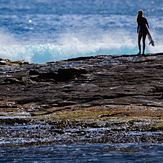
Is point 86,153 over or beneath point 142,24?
beneath

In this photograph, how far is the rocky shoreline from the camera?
12.3 metres

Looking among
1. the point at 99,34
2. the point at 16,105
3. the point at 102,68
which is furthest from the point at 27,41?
the point at 16,105

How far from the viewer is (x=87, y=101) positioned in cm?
1745

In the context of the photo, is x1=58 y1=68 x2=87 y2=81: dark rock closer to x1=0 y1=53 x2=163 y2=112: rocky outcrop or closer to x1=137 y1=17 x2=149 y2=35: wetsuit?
x1=0 y1=53 x2=163 y2=112: rocky outcrop

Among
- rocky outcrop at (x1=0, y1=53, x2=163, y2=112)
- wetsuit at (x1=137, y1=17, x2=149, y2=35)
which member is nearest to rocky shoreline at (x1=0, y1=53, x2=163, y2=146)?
rocky outcrop at (x1=0, y1=53, x2=163, y2=112)

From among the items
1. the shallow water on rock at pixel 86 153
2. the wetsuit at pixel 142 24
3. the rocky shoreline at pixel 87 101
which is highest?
the wetsuit at pixel 142 24

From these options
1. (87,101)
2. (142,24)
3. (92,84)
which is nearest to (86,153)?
(87,101)

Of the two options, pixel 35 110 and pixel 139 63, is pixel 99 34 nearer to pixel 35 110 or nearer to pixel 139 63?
pixel 139 63

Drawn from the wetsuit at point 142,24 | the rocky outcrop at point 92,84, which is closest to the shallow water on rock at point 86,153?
the rocky outcrop at point 92,84

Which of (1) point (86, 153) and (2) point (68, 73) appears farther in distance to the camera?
(2) point (68, 73)

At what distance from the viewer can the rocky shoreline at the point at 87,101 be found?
12.3 m

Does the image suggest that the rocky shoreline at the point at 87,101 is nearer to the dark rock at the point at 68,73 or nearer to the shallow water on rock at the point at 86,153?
the dark rock at the point at 68,73

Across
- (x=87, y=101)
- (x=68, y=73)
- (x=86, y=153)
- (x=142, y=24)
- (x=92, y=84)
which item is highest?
(x=142, y=24)

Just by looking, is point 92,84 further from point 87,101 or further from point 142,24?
point 142,24
